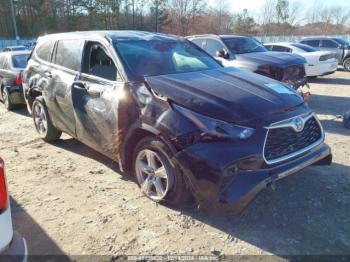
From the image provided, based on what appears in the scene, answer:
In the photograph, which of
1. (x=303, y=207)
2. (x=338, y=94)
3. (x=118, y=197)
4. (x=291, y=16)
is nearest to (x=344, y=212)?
(x=303, y=207)

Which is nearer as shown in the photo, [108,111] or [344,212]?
[344,212]

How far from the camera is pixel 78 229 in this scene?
350 centimetres

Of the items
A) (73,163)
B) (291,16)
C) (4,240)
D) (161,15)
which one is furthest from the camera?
(291,16)

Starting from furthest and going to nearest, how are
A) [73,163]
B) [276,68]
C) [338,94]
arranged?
[338,94] < [276,68] < [73,163]


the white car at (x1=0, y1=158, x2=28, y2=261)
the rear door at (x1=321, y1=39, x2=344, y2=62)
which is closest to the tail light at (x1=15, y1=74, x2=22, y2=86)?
the white car at (x1=0, y1=158, x2=28, y2=261)

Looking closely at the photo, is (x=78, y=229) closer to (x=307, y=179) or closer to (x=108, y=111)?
(x=108, y=111)

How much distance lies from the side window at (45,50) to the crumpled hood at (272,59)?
519cm

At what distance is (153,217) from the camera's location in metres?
3.66

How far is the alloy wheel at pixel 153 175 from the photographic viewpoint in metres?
3.65

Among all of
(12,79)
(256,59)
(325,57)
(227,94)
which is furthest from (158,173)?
(325,57)

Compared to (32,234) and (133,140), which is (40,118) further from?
(32,234)

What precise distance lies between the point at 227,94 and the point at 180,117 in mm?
599

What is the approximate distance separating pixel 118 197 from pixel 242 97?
185cm

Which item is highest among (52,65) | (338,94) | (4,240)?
(52,65)
